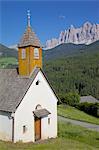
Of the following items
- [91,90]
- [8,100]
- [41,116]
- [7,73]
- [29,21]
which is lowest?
[91,90]

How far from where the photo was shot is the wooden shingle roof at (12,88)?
23781 millimetres

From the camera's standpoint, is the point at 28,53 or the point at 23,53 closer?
the point at 28,53

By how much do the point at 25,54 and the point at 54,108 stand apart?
6.02 metres

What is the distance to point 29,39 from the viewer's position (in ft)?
86.3

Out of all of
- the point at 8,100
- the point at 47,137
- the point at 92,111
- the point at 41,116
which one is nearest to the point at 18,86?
the point at 8,100

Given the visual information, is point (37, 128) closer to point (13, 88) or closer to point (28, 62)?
point (13, 88)

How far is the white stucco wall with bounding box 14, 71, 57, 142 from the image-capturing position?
2369 cm

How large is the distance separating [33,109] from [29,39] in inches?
255

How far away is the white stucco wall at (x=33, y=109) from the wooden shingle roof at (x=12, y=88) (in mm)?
423

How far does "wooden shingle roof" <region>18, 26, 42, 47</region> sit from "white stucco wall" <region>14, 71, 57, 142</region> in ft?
Answer: 9.18

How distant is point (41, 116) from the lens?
25172 millimetres

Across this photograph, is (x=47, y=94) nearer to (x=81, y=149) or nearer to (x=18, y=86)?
(x=18, y=86)

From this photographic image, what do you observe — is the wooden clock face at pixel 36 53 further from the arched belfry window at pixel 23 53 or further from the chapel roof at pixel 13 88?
the chapel roof at pixel 13 88

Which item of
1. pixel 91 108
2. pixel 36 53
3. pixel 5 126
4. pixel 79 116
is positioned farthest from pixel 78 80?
pixel 5 126
